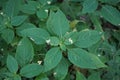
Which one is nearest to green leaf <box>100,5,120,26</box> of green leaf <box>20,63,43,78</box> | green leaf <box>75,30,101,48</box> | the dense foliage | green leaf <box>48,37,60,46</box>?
the dense foliage

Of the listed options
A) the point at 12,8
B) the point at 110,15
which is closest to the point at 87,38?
the point at 110,15

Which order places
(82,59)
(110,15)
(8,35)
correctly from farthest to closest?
(110,15) < (8,35) < (82,59)

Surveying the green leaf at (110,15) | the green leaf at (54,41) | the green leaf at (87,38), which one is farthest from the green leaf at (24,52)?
the green leaf at (110,15)

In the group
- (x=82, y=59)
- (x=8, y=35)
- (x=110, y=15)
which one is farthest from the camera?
(x=110, y=15)

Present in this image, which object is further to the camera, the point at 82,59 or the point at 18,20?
the point at 18,20

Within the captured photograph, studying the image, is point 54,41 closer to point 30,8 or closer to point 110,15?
point 30,8

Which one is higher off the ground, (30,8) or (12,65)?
(30,8)
